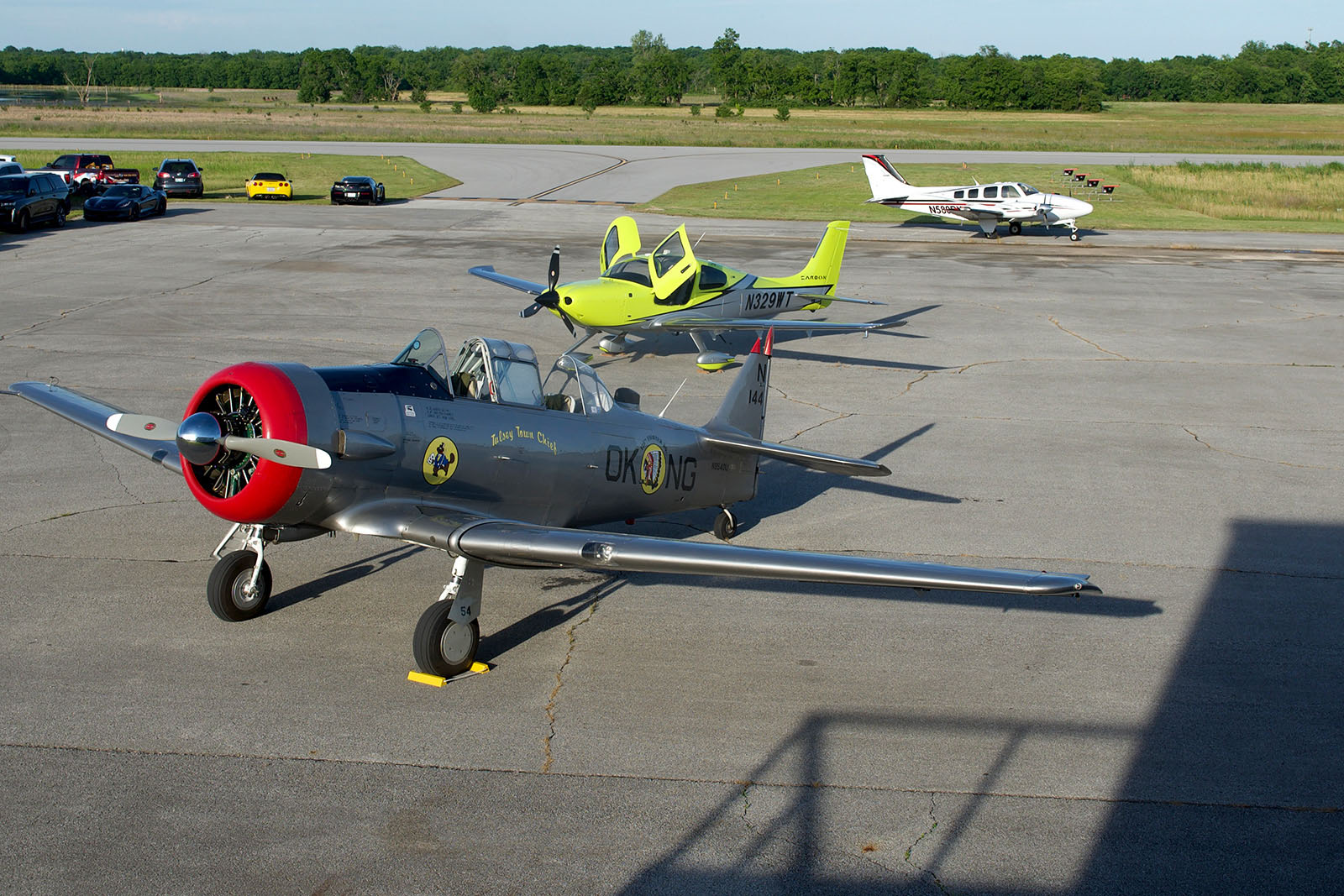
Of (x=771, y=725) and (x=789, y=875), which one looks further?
(x=771, y=725)

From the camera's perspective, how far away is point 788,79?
493 ft

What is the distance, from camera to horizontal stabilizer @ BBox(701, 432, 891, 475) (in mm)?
10188

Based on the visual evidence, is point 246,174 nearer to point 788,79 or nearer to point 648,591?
point 648,591

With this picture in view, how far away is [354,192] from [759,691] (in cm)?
4337

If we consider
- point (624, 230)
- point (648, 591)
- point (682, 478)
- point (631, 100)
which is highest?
point (631, 100)

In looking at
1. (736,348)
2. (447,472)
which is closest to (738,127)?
(736,348)

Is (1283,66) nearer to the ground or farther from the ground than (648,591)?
farther from the ground

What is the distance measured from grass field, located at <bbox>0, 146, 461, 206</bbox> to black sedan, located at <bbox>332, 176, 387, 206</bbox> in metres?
2.09

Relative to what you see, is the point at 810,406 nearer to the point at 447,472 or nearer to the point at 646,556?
the point at 447,472

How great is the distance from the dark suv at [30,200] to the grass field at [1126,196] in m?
22.9

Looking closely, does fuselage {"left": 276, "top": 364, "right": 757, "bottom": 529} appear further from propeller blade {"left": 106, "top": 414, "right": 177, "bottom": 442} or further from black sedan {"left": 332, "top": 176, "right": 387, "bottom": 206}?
black sedan {"left": 332, "top": 176, "right": 387, "bottom": 206}

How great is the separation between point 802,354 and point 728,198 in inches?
1289

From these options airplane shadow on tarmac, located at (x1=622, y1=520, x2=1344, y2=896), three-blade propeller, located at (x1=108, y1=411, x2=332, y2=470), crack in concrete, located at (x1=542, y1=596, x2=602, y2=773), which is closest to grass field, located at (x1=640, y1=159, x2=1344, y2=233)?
crack in concrete, located at (x1=542, y1=596, x2=602, y2=773)

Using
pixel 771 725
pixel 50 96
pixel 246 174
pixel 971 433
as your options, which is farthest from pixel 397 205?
pixel 50 96
